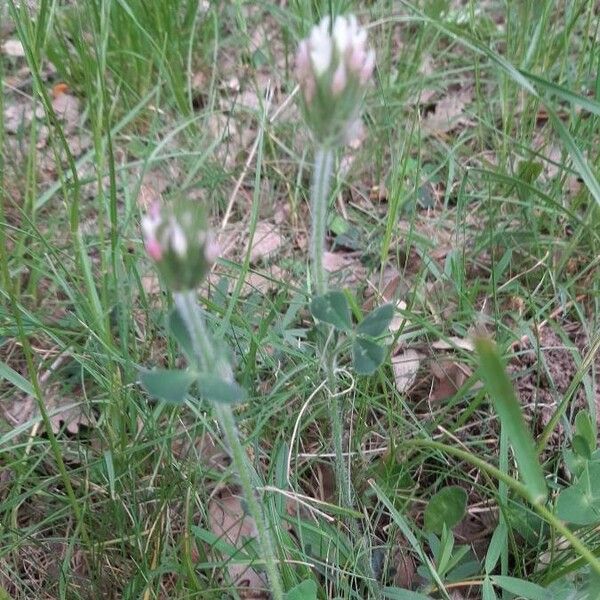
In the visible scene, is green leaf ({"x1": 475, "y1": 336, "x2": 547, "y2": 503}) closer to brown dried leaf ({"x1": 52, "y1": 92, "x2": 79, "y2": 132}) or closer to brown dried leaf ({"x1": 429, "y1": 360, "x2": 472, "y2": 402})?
brown dried leaf ({"x1": 429, "y1": 360, "x2": 472, "y2": 402})

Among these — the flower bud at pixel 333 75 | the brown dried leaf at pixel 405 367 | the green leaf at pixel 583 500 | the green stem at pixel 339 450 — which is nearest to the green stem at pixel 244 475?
the green stem at pixel 339 450

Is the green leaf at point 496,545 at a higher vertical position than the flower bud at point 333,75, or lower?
lower

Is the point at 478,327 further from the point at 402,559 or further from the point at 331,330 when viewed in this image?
the point at 331,330

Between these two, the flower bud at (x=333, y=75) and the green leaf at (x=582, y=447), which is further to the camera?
the green leaf at (x=582, y=447)

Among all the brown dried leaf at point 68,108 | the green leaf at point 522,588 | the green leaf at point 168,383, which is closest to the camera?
the green leaf at point 168,383

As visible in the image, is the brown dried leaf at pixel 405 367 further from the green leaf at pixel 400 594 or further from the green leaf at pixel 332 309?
the green leaf at pixel 332 309

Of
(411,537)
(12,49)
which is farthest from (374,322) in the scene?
(12,49)

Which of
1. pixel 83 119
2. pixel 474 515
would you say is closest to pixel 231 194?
pixel 83 119

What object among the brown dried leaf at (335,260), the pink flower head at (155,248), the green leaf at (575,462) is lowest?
the brown dried leaf at (335,260)
